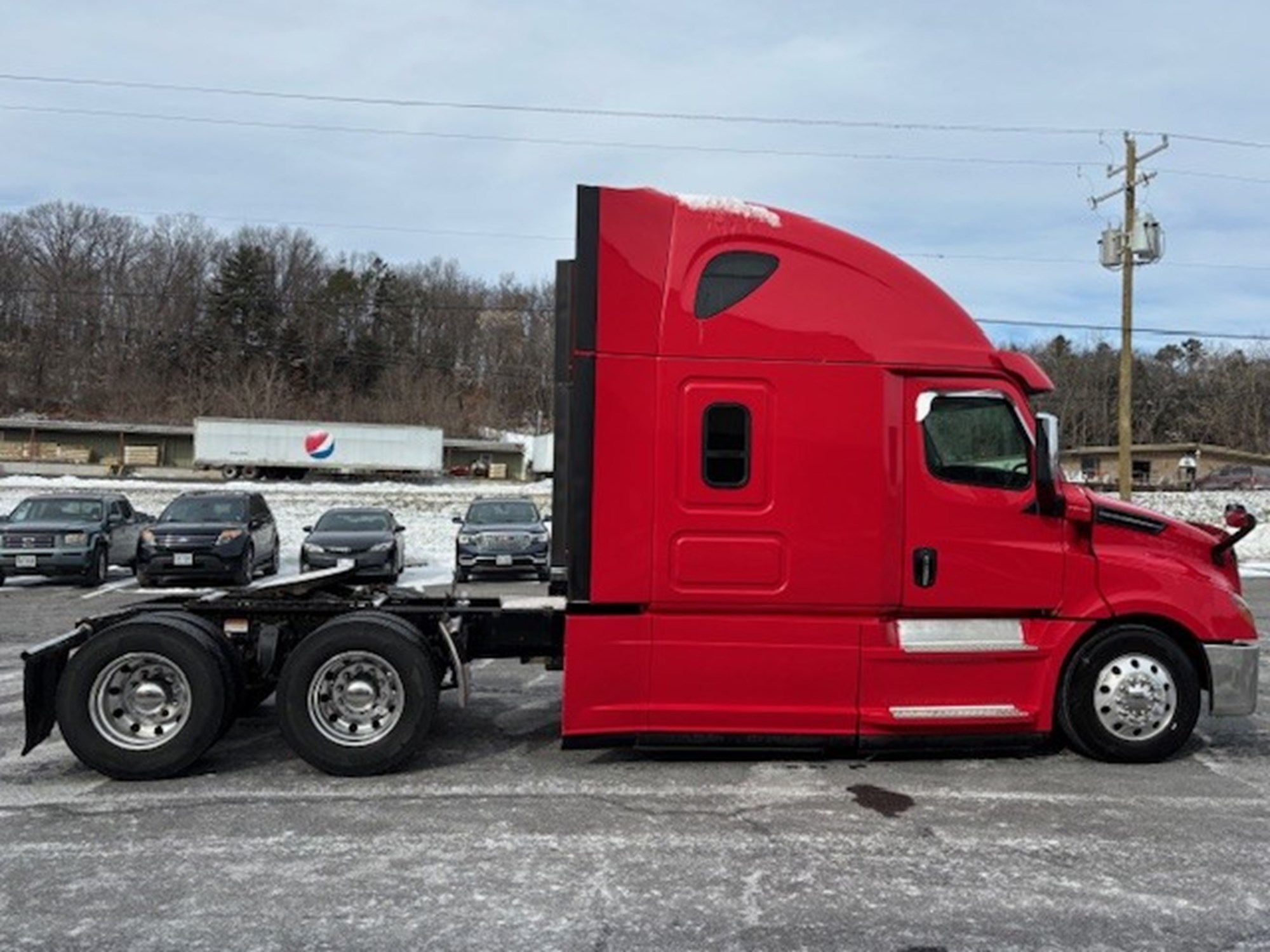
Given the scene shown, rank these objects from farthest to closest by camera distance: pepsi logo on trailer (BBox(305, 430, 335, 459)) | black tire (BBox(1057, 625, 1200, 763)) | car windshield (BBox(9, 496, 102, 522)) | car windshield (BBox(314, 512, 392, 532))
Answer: pepsi logo on trailer (BBox(305, 430, 335, 459))
car windshield (BBox(314, 512, 392, 532))
car windshield (BBox(9, 496, 102, 522))
black tire (BBox(1057, 625, 1200, 763))

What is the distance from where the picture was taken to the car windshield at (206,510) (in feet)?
61.8

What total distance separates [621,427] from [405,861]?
2557mm

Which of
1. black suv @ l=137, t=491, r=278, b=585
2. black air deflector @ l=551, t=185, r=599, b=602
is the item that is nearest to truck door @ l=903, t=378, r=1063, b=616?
black air deflector @ l=551, t=185, r=599, b=602

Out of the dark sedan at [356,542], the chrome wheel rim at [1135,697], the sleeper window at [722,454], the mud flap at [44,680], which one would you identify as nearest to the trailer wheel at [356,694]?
the mud flap at [44,680]

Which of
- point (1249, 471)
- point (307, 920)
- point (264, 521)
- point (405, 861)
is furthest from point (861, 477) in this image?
point (1249, 471)

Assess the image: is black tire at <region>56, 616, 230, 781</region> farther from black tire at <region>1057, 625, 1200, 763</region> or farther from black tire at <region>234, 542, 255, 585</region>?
black tire at <region>234, 542, 255, 585</region>

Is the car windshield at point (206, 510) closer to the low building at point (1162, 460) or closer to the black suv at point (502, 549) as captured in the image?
the black suv at point (502, 549)

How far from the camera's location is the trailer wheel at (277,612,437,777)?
604 cm

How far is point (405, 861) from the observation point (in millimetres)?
4797

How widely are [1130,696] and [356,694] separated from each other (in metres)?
4.63

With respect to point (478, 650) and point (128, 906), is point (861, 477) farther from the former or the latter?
point (128, 906)

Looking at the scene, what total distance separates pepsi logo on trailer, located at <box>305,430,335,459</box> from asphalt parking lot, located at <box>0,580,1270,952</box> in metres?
55.2

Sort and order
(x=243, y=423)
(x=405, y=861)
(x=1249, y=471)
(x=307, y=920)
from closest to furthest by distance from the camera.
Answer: (x=307, y=920) < (x=405, y=861) < (x=243, y=423) < (x=1249, y=471)

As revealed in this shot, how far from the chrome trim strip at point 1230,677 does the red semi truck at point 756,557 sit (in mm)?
17
